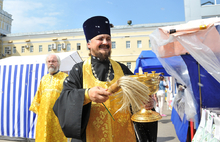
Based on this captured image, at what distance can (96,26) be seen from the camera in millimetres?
1659

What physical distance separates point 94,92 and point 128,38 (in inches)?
1026

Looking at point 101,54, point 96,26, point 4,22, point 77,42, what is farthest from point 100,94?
point 4,22

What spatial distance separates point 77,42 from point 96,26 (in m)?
27.1

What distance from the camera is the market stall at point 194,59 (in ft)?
8.39

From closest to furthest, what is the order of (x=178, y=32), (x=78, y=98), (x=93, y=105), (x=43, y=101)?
(x=78, y=98) < (x=93, y=105) < (x=178, y=32) < (x=43, y=101)

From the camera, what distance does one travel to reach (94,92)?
1059mm

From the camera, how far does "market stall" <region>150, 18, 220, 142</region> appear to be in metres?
2.56

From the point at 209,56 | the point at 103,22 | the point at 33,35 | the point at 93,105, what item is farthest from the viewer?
the point at 33,35

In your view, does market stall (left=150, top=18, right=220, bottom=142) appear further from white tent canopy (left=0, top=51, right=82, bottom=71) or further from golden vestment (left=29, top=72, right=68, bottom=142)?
white tent canopy (left=0, top=51, right=82, bottom=71)

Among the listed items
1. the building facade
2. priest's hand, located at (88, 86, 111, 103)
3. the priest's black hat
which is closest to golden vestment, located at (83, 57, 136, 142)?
priest's hand, located at (88, 86, 111, 103)

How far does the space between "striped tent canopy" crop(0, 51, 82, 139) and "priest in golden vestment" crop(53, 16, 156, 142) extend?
3.52 m

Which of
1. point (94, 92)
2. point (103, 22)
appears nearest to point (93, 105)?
point (94, 92)

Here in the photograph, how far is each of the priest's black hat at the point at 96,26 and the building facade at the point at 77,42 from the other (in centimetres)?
2431

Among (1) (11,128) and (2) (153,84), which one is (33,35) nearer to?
(1) (11,128)
